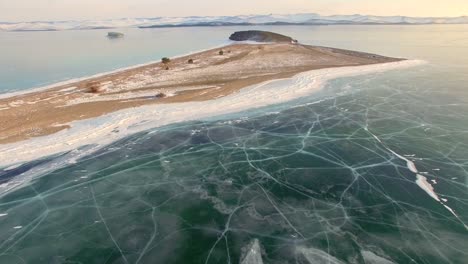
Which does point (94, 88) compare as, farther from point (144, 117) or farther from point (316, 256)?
point (316, 256)

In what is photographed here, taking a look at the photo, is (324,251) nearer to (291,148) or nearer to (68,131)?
(291,148)

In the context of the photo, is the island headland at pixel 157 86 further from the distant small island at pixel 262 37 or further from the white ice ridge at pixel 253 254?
the distant small island at pixel 262 37

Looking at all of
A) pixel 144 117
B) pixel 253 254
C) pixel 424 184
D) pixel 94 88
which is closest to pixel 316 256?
pixel 253 254

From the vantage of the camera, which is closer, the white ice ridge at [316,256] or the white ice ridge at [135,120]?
the white ice ridge at [316,256]

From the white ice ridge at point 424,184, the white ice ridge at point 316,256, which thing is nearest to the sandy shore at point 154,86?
the white ice ridge at point 424,184

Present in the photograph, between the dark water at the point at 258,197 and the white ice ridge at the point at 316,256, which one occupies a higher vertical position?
the white ice ridge at the point at 316,256

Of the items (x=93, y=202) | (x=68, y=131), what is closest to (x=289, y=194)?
(x=93, y=202)
